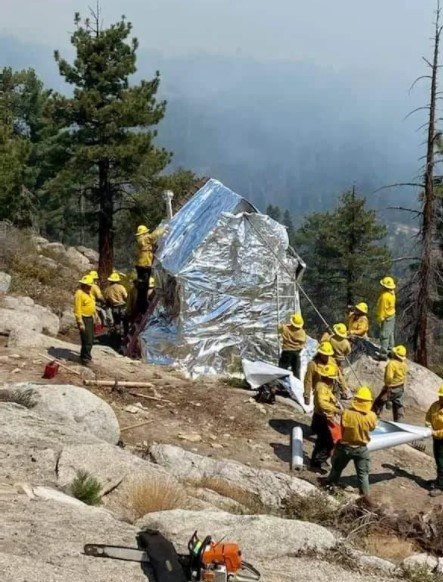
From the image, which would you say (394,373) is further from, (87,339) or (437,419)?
(87,339)

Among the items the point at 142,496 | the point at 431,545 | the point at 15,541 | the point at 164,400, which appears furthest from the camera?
the point at 164,400

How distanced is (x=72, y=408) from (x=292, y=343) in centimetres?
547

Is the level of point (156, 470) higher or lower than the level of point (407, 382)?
lower

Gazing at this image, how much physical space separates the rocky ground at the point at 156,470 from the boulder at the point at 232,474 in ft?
0.07

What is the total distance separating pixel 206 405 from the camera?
12.9m

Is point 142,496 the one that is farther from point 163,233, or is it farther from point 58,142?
point 58,142

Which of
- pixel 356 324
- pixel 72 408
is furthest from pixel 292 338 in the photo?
pixel 72 408

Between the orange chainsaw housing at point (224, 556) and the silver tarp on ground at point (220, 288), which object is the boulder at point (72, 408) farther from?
the silver tarp on ground at point (220, 288)

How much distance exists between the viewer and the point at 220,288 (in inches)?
611

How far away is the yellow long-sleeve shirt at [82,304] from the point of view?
507 inches

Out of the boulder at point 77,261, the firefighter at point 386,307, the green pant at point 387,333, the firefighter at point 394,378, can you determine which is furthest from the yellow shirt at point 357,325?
the boulder at point 77,261

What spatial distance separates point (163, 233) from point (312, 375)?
606 centimetres

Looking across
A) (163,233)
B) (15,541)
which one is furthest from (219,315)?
(15,541)

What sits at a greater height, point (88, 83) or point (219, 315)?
point (88, 83)
